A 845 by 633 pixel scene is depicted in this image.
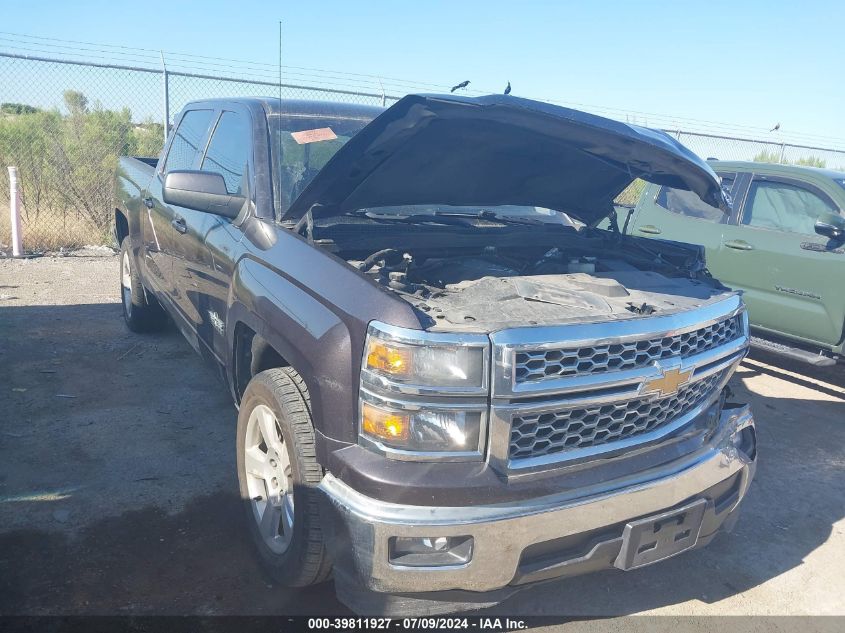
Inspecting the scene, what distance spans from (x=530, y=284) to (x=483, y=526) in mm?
987

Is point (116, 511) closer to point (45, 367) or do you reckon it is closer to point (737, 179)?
point (45, 367)

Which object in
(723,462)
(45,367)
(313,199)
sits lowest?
(45,367)

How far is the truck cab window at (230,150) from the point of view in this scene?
3551mm

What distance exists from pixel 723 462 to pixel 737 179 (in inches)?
180

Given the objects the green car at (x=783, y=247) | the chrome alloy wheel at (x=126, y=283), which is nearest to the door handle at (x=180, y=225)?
the chrome alloy wheel at (x=126, y=283)

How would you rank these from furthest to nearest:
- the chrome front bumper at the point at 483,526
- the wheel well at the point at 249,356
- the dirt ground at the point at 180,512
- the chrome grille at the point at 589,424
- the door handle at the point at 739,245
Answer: the door handle at the point at 739,245
the wheel well at the point at 249,356
the dirt ground at the point at 180,512
the chrome grille at the point at 589,424
the chrome front bumper at the point at 483,526

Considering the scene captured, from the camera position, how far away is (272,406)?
8.87 ft

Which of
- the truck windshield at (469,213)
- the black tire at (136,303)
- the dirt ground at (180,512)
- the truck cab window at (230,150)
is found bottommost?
the dirt ground at (180,512)

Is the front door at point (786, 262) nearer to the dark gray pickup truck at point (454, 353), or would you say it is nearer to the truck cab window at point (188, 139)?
the dark gray pickup truck at point (454, 353)

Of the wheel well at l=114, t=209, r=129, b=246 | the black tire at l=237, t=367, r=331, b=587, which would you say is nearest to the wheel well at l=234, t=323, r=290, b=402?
the black tire at l=237, t=367, r=331, b=587

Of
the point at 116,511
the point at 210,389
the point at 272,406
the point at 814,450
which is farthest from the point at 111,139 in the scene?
the point at 814,450

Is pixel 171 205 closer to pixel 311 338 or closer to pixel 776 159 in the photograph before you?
pixel 311 338

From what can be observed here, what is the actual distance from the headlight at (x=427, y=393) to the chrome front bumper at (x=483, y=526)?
0.19 meters

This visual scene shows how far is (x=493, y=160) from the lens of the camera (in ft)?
11.5
